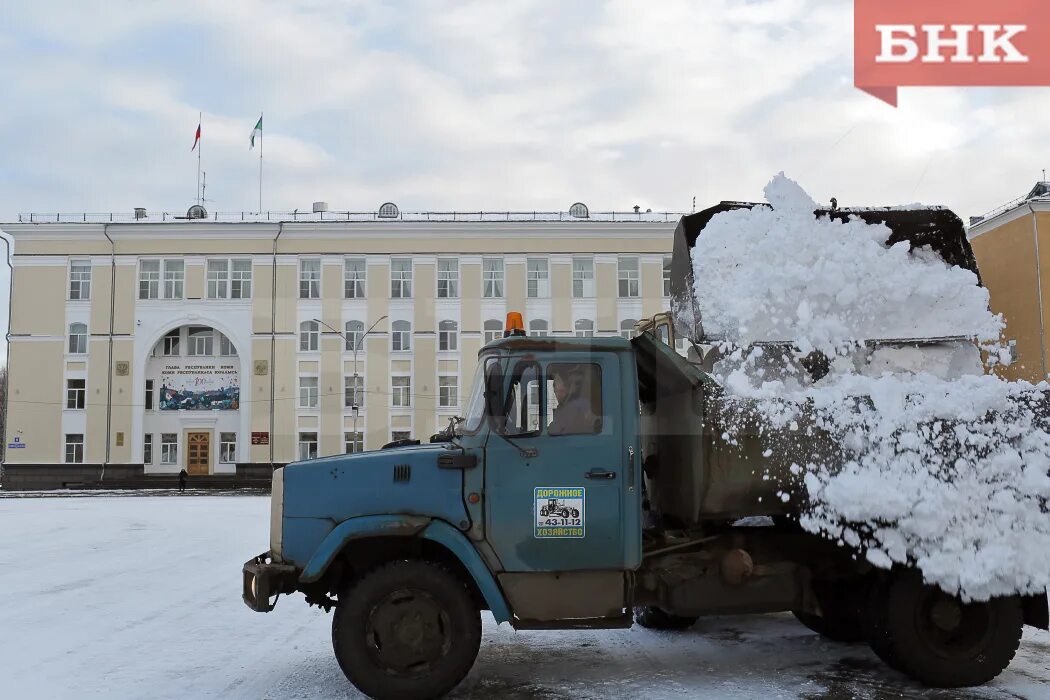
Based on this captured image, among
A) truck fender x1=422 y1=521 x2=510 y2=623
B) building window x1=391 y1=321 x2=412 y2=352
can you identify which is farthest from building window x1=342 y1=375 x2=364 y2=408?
truck fender x1=422 y1=521 x2=510 y2=623

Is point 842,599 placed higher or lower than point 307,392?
lower

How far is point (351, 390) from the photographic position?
48406 mm

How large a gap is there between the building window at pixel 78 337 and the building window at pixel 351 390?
14.6m

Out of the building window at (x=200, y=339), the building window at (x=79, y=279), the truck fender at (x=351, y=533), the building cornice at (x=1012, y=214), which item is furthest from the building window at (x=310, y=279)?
the truck fender at (x=351, y=533)

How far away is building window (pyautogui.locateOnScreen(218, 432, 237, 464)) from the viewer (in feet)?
158

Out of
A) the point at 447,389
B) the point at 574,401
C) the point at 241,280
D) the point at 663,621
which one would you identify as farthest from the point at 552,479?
the point at 241,280

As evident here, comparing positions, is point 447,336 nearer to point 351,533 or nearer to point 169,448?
point 169,448

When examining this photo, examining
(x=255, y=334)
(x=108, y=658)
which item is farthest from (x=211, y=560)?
(x=255, y=334)

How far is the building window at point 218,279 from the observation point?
4909 centimetres

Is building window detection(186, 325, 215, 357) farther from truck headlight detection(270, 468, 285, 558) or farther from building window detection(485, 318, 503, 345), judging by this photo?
truck headlight detection(270, 468, 285, 558)

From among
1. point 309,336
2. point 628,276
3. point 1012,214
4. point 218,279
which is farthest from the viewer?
point 628,276

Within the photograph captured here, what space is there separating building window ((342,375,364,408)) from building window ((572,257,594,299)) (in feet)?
41.7

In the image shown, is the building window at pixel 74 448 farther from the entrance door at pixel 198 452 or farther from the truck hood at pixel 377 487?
the truck hood at pixel 377 487

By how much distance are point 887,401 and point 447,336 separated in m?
43.7
